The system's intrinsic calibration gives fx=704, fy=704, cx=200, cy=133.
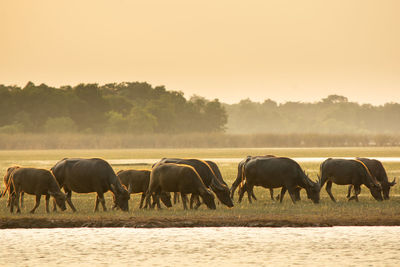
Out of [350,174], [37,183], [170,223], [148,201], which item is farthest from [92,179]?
[350,174]

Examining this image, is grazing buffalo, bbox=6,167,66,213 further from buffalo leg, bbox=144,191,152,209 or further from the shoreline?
buffalo leg, bbox=144,191,152,209

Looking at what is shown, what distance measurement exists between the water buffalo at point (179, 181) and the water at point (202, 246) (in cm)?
272

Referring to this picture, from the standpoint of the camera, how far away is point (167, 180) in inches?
778

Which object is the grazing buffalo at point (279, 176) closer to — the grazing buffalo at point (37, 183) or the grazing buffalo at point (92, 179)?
the grazing buffalo at point (92, 179)

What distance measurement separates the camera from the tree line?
422 feet

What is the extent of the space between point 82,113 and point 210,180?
115225 millimetres

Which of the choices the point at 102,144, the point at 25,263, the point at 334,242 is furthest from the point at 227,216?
the point at 102,144

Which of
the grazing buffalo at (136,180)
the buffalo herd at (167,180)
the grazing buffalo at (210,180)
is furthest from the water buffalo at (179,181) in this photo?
the grazing buffalo at (136,180)

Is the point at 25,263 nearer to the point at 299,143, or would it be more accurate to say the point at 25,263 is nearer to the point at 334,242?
the point at 334,242

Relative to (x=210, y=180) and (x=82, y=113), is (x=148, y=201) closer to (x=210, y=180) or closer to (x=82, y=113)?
(x=210, y=180)

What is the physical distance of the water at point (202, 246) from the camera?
1297 cm

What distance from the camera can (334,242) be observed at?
1489cm

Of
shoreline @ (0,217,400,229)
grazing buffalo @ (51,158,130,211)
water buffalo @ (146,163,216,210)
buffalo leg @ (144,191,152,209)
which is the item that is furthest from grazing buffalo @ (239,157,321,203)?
grazing buffalo @ (51,158,130,211)

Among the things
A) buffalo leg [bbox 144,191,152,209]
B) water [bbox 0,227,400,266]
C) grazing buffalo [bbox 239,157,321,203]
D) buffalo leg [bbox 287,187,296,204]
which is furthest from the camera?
grazing buffalo [bbox 239,157,321,203]
